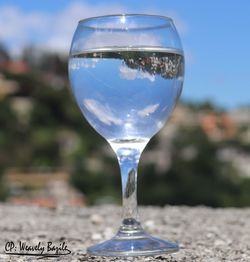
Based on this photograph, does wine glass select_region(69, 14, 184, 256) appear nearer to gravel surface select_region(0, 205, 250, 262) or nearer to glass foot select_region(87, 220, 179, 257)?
glass foot select_region(87, 220, 179, 257)

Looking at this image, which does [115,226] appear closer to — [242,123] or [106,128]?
[106,128]

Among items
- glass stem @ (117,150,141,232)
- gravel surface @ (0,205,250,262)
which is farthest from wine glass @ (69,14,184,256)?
gravel surface @ (0,205,250,262)

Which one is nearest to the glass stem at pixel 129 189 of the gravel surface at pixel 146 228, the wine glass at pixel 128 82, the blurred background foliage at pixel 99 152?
the wine glass at pixel 128 82

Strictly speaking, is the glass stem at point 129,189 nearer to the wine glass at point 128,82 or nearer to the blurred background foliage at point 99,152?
the wine glass at point 128,82

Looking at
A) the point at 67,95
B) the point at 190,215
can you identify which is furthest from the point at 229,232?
the point at 67,95

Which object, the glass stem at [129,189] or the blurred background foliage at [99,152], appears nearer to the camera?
the glass stem at [129,189]

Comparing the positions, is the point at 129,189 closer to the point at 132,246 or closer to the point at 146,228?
the point at 132,246
